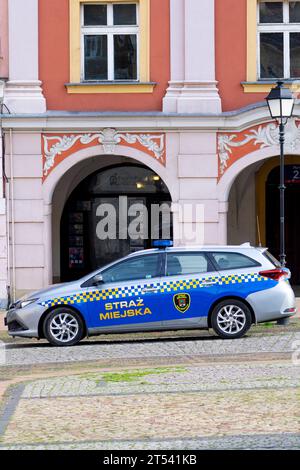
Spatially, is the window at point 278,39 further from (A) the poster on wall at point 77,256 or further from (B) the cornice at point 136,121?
(A) the poster on wall at point 77,256

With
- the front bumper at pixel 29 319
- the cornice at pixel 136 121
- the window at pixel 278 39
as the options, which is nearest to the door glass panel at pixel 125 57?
the cornice at pixel 136 121

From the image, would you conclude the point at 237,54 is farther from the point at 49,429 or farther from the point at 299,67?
the point at 49,429

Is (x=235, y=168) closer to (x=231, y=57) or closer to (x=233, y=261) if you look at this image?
(x=231, y=57)

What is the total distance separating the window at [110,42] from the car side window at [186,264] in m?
8.36

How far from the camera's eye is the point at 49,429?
1066 cm

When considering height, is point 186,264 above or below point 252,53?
below

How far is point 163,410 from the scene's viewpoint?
1144cm

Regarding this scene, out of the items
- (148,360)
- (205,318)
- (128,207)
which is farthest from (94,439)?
(128,207)

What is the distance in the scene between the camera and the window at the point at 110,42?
1050 inches

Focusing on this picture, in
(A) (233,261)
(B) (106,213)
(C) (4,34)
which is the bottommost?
(A) (233,261)

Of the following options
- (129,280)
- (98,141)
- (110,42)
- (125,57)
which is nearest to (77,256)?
(98,141)

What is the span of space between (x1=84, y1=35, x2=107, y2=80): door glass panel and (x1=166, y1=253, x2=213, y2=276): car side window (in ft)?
27.9

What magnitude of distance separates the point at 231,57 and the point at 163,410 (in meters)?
16.0

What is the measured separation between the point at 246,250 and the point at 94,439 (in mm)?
9533
